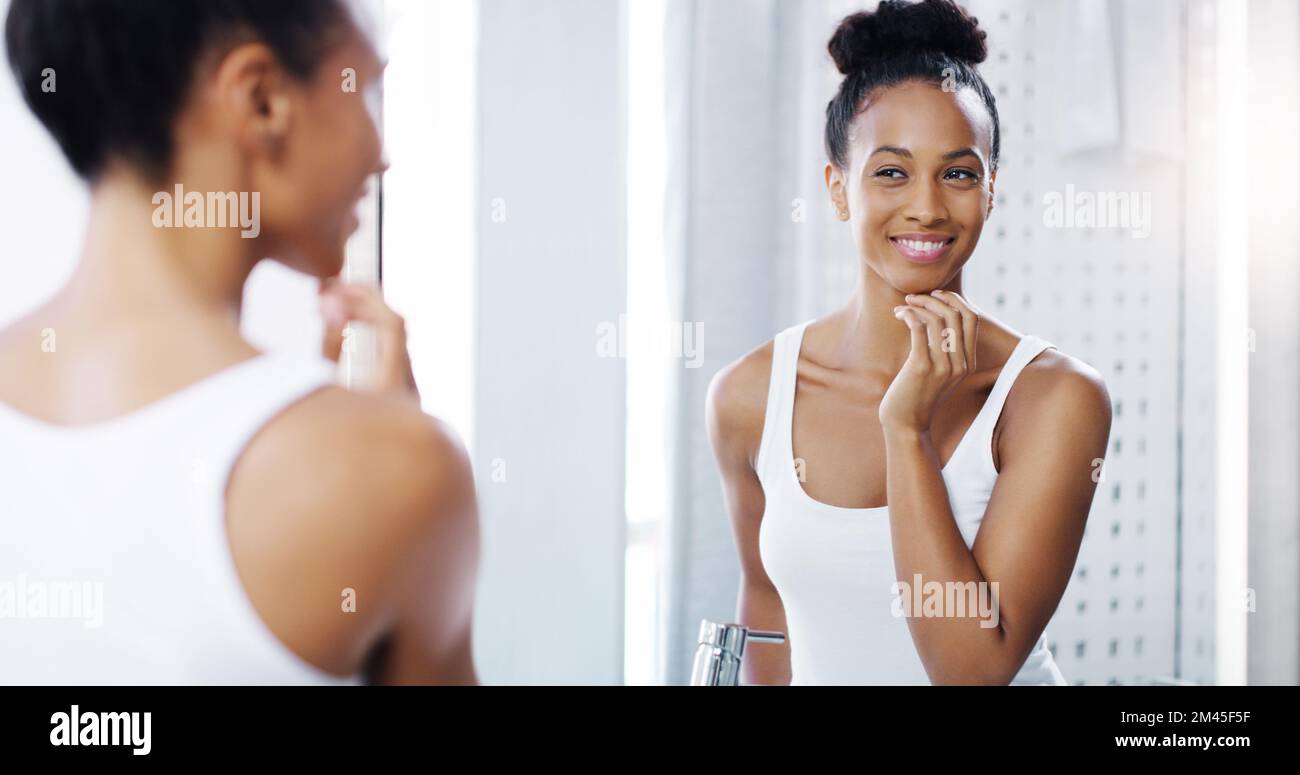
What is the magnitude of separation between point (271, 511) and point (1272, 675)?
0.93m

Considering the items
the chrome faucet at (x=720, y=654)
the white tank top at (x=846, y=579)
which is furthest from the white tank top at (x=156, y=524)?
the white tank top at (x=846, y=579)

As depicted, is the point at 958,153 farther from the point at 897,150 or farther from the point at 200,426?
the point at 200,426

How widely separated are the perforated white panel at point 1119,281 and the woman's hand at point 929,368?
20 cm

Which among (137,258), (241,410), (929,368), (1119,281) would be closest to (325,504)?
(241,410)

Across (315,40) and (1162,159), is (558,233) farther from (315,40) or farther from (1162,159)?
(1162,159)

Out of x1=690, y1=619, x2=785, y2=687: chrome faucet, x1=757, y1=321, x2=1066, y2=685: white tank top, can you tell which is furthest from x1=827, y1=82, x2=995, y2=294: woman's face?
x1=690, y1=619, x2=785, y2=687: chrome faucet

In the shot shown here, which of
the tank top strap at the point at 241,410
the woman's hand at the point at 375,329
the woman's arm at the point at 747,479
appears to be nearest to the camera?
the tank top strap at the point at 241,410

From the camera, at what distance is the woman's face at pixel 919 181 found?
80 cm

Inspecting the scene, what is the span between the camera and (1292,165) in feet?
3.07

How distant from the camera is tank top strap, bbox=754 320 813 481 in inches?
33.8

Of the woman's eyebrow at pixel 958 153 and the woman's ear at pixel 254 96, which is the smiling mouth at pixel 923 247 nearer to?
the woman's eyebrow at pixel 958 153

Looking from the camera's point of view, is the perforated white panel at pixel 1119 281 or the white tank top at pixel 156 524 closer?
the white tank top at pixel 156 524

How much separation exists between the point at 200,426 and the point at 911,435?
0.50 m

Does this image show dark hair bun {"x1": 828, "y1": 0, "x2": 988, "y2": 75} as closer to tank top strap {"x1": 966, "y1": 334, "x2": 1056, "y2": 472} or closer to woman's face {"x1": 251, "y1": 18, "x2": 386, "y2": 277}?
tank top strap {"x1": 966, "y1": 334, "x2": 1056, "y2": 472}
